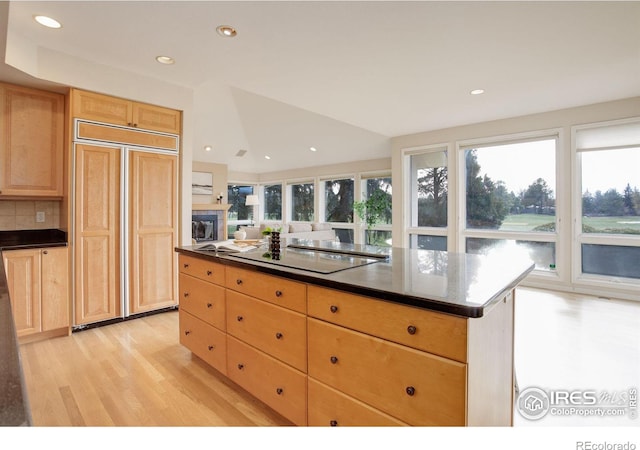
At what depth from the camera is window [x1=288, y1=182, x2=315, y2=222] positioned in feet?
29.2

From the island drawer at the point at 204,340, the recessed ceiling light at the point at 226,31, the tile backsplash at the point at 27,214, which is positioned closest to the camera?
the island drawer at the point at 204,340

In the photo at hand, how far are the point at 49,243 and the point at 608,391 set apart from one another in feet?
14.6

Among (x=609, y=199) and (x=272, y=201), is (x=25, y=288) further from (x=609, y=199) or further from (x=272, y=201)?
(x=272, y=201)

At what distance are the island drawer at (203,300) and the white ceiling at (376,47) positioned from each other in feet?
6.31

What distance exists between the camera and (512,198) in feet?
16.6

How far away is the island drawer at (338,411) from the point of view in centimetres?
125

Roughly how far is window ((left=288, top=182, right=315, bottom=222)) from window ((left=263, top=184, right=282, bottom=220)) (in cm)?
43

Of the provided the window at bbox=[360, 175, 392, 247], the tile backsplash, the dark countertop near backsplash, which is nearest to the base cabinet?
the dark countertop near backsplash

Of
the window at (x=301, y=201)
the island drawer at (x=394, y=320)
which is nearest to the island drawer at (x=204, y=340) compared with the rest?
the island drawer at (x=394, y=320)

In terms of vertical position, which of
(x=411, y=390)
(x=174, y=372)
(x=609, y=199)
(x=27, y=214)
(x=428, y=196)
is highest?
(x=428, y=196)

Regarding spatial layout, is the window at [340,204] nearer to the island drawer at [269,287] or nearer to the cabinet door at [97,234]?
the cabinet door at [97,234]

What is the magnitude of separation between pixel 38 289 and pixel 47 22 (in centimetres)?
216

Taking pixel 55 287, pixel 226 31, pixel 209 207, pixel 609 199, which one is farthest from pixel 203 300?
pixel 209 207

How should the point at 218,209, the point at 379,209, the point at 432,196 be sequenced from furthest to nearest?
the point at 218,209
the point at 379,209
the point at 432,196
